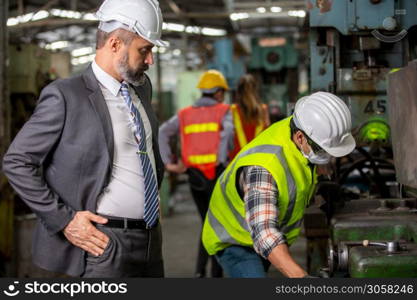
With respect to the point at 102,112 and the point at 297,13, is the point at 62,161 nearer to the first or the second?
the point at 102,112

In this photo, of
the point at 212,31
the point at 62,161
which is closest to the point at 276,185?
the point at 62,161

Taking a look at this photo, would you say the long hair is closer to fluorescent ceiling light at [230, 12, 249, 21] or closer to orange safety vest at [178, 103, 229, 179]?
orange safety vest at [178, 103, 229, 179]

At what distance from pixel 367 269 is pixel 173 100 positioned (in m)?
11.5

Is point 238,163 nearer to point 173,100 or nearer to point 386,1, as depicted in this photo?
point 386,1

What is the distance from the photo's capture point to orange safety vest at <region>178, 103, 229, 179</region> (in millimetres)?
4262

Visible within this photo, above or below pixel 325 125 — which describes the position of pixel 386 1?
above

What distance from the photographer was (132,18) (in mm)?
1990

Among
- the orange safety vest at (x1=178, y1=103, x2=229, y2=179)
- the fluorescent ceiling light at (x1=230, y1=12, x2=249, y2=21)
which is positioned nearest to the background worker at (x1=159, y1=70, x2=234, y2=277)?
the orange safety vest at (x1=178, y1=103, x2=229, y2=179)

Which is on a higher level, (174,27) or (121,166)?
(174,27)

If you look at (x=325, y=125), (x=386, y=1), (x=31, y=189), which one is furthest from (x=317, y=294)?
(x=386, y=1)

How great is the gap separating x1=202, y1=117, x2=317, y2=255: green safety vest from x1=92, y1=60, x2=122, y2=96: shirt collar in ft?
1.52

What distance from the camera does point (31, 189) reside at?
188 centimetres

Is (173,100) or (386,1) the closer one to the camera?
(386,1)

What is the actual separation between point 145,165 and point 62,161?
0.26 metres
